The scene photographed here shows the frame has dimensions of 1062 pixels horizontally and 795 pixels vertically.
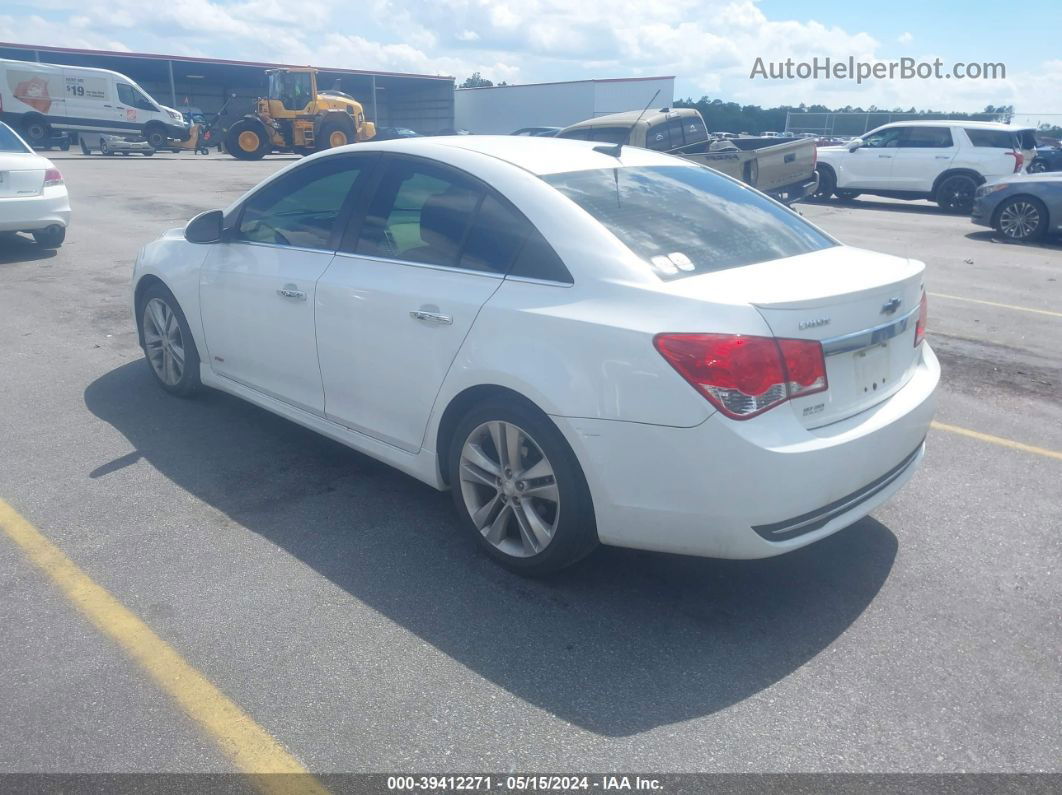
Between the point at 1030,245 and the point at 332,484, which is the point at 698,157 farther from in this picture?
the point at 332,484

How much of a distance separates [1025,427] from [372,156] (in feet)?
13.5

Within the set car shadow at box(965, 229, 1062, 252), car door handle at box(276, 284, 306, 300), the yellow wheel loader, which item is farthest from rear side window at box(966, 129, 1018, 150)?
the yellow wheel loader

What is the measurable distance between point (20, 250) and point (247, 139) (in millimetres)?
20413

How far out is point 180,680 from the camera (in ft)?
9.75

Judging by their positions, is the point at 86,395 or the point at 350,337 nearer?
the point at 350,337

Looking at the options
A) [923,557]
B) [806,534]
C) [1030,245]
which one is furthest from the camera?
[1030,245]

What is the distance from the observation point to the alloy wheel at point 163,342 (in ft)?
17.9

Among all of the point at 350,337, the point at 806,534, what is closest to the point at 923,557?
the point at 806,534

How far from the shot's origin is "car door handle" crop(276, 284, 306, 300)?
4.35 m

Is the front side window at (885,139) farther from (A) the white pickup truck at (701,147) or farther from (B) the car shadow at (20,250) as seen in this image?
(B) the car shadow at (20,250)

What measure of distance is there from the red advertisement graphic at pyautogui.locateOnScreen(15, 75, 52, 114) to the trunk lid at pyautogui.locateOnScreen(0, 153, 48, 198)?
26776mm

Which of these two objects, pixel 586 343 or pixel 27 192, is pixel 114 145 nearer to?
pixel 27 192

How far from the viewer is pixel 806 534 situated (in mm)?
Answer: 3193

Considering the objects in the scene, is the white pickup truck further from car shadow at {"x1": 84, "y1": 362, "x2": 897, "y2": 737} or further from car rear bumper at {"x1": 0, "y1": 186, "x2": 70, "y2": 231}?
car shadow at {"x1": 84, "y1": 362, "x2": 897, "y2": 737}
